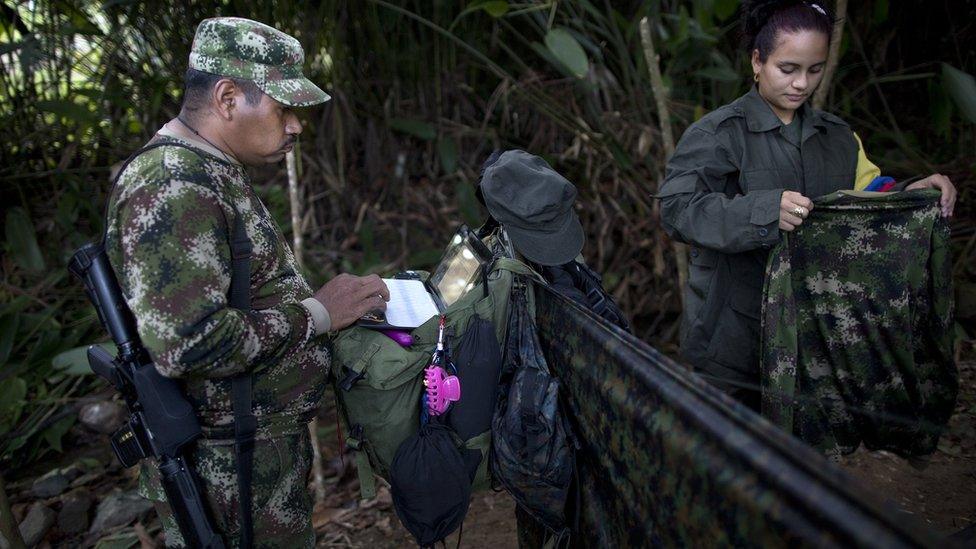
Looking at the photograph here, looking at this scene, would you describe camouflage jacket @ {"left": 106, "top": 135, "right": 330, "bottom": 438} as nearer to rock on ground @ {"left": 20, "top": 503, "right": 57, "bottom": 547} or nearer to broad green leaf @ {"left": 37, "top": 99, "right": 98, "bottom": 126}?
rock on ground @ {"left": 20, "top": 503, "right": 57, "bottom": 547}

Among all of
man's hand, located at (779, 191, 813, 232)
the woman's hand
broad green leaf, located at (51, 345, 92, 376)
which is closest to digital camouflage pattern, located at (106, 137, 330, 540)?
man's hand, located at (779, 191, 813, 232)

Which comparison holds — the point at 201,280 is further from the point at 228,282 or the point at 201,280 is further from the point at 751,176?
the point at 751,176

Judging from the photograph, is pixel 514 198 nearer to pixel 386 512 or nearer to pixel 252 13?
pixel 386 512

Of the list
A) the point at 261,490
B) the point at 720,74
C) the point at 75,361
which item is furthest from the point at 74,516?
the point at 720,74

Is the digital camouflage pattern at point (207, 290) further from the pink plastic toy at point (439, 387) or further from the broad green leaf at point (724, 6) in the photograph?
the broad green leaf at point (724, 6)

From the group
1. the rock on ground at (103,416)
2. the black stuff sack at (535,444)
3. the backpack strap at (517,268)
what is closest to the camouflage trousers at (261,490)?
the black stuff sack at (535,444)

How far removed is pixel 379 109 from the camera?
15.1 ft

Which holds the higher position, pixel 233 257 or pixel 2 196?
pixel 233 257

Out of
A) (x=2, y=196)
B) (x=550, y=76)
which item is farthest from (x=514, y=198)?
(x=2, y=196)

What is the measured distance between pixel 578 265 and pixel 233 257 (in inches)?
33.1

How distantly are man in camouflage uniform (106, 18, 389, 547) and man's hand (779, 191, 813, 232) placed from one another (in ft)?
3.25

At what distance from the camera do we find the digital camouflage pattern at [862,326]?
1726mm

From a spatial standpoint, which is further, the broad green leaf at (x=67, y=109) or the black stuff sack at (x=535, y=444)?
the broad green leaf at (x=67, y=109)

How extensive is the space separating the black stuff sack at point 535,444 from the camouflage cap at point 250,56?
77cm
